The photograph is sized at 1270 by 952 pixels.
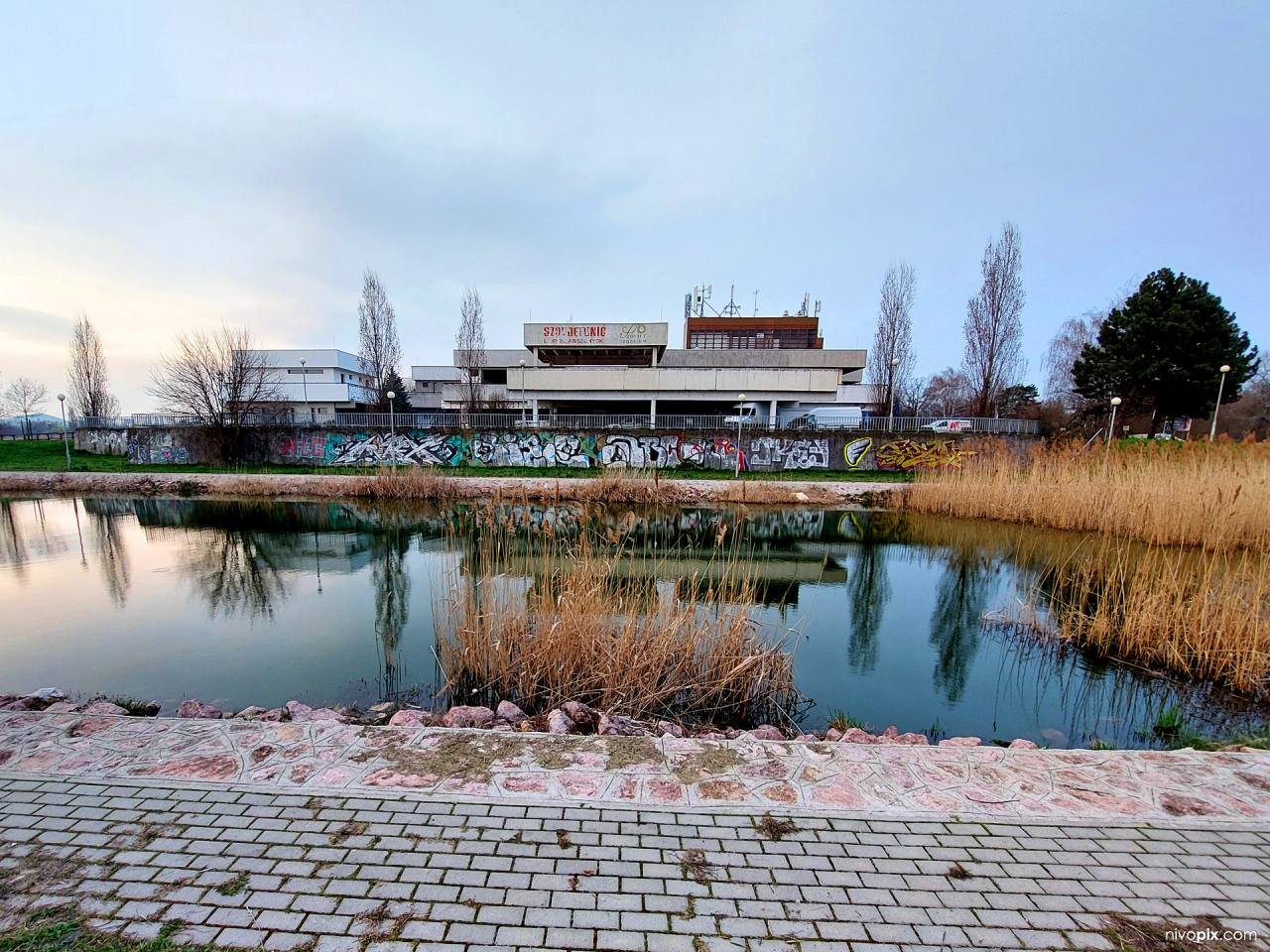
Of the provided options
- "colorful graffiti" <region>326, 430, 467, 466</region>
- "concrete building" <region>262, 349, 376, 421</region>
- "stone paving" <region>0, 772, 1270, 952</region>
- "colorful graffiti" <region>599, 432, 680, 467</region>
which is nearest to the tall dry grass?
"stone paving" <region>0, 772, 1270, 952</region>

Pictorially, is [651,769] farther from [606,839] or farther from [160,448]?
[160,448]

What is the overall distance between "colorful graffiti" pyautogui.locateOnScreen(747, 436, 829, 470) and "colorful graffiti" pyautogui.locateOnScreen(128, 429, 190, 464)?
1033 inches

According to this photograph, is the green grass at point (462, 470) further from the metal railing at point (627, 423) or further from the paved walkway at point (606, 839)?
the paved walkway at point (606, 839)

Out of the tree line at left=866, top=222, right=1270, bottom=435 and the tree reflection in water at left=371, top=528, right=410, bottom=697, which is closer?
the tree reflection in water at left=371, top=528, right=410, bottom=697

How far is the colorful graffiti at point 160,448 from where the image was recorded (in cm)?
2417

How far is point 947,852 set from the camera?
88.0 inches

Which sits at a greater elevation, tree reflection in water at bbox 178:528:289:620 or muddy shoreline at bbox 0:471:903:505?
muddy shoreline at bbox 0:471:903:505

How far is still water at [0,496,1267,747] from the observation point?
190 inches

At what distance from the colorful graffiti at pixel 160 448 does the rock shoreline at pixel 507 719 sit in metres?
25.8

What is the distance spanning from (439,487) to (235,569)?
311 inches

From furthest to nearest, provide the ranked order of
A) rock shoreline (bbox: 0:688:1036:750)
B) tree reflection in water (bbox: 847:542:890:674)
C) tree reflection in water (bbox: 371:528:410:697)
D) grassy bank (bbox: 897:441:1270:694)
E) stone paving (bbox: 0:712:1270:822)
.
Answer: tree reflection in water (bbox: 847:542:890:674)
tree reflection in water (bbox: 371:528:410:697)
grassy bank (bbox: 897:441:1270:694)
rock shoreline (bbox: 0:688:1036:750)
stone paving (bbox: 0:712:1270:822)

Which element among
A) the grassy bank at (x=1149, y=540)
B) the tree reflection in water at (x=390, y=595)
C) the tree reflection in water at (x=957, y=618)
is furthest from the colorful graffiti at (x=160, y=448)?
the grassy bank at (x=1149, y=540)

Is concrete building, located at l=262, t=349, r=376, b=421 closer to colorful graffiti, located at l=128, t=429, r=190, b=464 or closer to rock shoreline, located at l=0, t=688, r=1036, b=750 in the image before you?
colorful graffiti, located at l=128, t=429, r=190, b=464

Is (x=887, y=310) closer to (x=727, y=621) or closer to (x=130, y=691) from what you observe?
(x=727, y=621)
